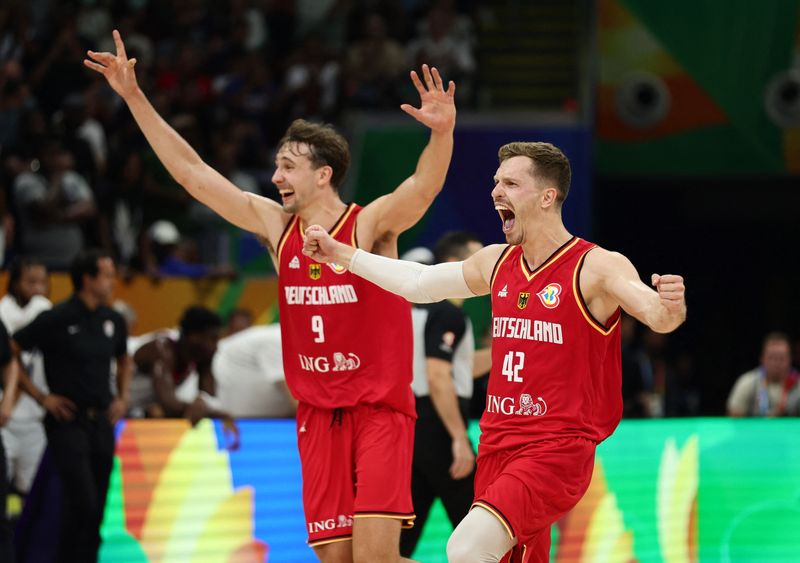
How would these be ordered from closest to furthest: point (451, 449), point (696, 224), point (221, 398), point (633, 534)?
point (451, 449), point (633, 534), point (221, 398), point (696, 224)

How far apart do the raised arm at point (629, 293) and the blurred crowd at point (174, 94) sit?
28.3 ft

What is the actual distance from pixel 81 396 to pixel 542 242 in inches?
152

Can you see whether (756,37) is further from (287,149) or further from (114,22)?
(287,149)

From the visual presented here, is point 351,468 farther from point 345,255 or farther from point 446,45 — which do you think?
point 446,45

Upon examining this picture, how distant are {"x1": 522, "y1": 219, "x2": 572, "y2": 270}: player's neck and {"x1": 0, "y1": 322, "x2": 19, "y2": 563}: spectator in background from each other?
10.9 feet

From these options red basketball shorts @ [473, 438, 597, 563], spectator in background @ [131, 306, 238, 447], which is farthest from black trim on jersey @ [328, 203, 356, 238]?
spectator in background @ [131, 306, 238, 447]

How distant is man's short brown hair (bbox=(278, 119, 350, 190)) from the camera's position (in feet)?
22.3

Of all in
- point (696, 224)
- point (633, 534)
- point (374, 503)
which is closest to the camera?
point (374, 503)

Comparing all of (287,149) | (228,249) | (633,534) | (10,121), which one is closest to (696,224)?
(228,249)

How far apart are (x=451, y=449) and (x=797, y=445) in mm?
3237

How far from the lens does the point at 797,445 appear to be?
10.0 metres

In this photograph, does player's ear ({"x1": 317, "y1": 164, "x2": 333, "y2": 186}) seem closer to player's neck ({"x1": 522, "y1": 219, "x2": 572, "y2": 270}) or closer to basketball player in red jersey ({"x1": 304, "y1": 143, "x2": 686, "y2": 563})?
basketball player in red jersey ({"x1": 304, "y1": 143, "x2": 686, "y2": 563})

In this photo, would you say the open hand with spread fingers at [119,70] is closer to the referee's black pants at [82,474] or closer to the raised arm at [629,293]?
the raised arm at [629,293]

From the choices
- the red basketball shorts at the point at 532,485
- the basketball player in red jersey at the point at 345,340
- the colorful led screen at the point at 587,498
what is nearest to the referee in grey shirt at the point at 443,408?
the colorful led screen at the point at 587,498
